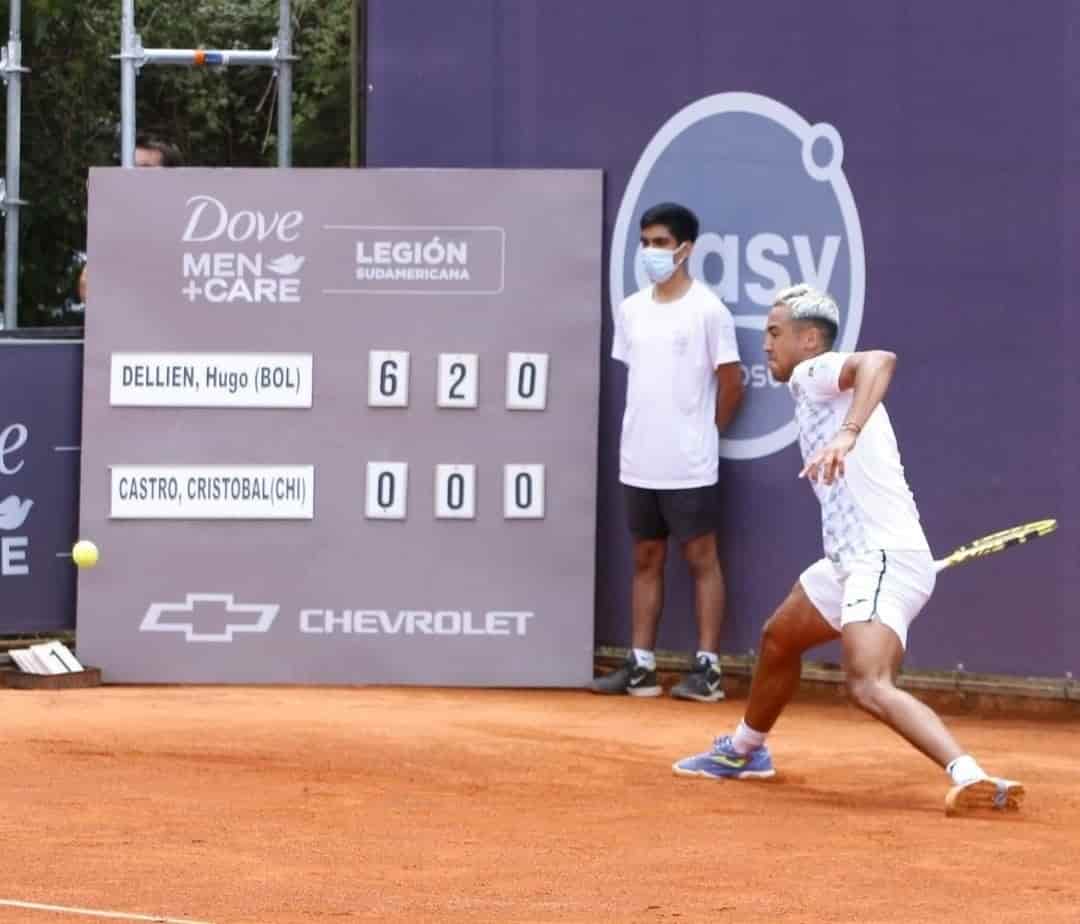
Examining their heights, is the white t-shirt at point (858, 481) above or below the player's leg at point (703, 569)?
above

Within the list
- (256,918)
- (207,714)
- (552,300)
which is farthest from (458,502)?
(256,918)

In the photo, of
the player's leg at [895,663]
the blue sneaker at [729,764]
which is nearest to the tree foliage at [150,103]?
the blue sneaker at [729,764]

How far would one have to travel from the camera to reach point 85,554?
34.9ft

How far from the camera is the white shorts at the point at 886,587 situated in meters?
7.49

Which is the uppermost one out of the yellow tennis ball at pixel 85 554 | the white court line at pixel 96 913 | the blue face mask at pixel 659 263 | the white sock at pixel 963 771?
the blue face mask at pixel 659 263

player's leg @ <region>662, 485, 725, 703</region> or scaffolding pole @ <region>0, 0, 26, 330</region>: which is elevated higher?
scaffolding pole @ <region>0, 0, 26, 330</region>

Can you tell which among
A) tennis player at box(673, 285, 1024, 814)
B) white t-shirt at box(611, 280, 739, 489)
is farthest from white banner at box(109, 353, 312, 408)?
tennis player at box(673, 285, 1024, 814)

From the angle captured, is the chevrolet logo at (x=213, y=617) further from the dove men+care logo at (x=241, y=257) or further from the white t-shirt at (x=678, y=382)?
the white t-shirt at (x=678, y=382)

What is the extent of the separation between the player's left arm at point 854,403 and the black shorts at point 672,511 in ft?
9.69

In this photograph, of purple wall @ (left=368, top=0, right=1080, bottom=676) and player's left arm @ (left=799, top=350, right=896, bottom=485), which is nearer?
player's left arm @ (left=799, top=350, right=896, bottom=485)

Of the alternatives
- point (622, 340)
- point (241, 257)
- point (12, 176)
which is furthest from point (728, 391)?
point (12, 176)

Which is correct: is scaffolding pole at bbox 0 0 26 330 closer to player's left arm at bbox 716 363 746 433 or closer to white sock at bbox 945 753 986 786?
player's left arm at bbox 716 363 746 433

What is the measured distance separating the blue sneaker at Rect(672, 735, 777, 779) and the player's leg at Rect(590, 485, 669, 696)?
8.01ft

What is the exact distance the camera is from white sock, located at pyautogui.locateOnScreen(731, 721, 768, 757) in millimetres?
8070
